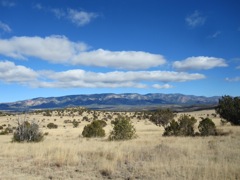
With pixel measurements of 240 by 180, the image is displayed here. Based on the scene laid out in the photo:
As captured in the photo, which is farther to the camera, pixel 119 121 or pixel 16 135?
pixel 119 121

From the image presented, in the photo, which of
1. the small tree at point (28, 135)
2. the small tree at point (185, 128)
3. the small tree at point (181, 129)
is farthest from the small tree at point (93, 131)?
the small tree at point (185, 128)

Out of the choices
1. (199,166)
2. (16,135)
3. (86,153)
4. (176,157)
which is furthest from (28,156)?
(16,135)

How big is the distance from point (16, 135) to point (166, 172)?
18.9m

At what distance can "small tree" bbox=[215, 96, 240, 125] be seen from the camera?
1581 inches

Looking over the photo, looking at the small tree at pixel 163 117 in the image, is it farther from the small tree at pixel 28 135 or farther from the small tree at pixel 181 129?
the small tree at pixel 28 135

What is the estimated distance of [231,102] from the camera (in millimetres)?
40812

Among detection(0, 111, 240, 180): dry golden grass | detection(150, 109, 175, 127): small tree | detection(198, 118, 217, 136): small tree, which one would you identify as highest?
detection(150, 109, 175, 127): small tree

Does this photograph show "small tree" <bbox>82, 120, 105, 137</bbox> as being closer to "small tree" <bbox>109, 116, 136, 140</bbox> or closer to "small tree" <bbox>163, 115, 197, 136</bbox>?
"small tree" <bbox>109, 116, 136, 140</bbox>

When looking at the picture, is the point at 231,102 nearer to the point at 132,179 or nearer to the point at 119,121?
the point at 119,121

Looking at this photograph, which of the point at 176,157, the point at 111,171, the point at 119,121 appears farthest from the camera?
the point at 119,121

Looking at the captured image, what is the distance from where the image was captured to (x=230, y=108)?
133 feet

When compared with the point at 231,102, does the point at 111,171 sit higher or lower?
lower

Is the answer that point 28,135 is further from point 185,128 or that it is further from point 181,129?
point 185,128

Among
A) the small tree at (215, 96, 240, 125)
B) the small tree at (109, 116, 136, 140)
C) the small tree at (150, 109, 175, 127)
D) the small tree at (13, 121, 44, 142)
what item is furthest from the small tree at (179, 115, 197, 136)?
the small tree at (150, 109, 175, 127)
